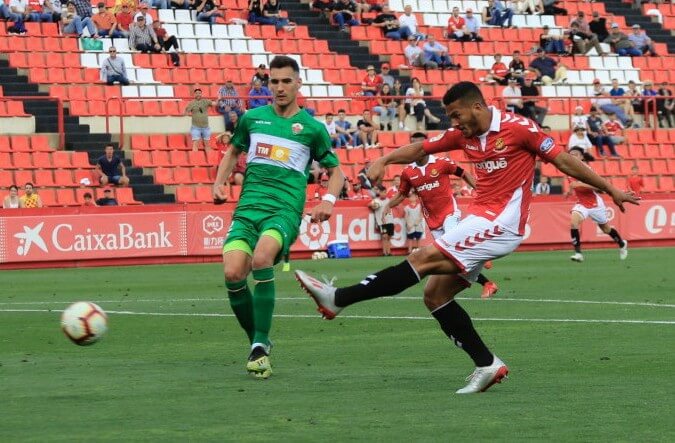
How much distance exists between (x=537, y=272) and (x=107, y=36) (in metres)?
15.7

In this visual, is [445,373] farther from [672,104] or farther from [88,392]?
[672,104]

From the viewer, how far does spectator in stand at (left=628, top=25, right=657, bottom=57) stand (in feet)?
150

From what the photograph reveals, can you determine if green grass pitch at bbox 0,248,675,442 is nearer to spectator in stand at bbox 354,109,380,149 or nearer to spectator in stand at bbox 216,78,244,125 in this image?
spectator in stand at bbox 216,78,244,125

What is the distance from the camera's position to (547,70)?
42.3 meters

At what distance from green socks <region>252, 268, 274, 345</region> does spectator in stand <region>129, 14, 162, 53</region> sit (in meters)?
26.1

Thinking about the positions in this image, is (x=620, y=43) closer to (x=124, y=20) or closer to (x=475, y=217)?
(x=124, y=20)

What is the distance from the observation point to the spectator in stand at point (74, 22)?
35562 mm

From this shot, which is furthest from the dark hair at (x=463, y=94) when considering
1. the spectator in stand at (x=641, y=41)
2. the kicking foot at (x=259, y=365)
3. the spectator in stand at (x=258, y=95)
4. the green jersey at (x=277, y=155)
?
the spectator in stand at (x=641, y=41)

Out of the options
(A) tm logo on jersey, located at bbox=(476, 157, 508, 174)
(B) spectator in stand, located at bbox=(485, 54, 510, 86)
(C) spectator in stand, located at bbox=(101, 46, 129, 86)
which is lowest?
(A) tm logo on jersey, located at bbox=(476, 157, 508, 174)

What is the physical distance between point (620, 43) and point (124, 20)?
16.8 metres

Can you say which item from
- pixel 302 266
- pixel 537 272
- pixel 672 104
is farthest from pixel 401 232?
pixel 672 104

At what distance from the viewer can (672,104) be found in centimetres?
4184

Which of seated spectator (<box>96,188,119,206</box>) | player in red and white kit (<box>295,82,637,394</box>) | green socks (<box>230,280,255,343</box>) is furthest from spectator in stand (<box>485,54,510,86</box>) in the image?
player in red and white kit (<box>295,82,637,394</box>)

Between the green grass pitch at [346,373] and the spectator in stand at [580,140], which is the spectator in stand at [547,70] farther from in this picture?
the green grass pitch at [346,373]
